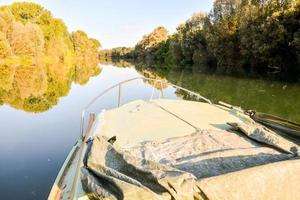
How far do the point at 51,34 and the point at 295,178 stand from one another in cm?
4487

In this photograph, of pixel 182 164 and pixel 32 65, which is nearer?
pixel 182 164

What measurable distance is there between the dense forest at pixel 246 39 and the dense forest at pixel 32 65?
42.3ft

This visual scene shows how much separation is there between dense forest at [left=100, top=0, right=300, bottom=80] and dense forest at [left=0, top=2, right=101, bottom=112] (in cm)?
1289

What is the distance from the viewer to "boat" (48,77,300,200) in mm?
1997

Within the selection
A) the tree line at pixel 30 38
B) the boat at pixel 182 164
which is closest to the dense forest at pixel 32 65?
the tree line at pixel 30 38

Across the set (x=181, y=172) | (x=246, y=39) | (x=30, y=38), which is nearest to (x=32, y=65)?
(x=30, y=38)

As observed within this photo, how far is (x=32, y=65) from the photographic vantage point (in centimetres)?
3381

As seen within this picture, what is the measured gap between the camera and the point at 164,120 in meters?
4.32

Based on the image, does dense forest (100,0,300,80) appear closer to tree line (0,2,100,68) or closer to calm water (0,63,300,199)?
calm water (0,63,300,199)

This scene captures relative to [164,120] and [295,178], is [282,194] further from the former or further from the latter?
[164,120]

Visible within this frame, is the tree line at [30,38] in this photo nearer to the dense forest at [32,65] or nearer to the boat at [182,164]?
the dense forest at [32,65]

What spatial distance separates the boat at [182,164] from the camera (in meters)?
2.00

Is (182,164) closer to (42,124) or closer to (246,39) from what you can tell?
(42,124)

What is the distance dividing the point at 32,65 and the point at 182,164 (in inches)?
1344
